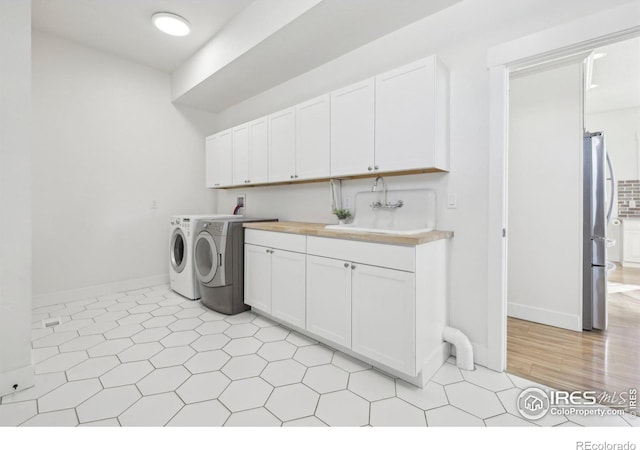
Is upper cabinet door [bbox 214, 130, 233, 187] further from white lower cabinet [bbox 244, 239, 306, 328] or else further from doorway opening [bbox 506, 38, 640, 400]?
doorway opening [bbox 506, 38, 640, 400]

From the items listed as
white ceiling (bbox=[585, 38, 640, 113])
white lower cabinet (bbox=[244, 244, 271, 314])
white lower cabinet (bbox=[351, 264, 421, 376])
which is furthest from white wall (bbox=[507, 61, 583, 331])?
white lower cabinet (bbox=[244, 244, 271, 314])

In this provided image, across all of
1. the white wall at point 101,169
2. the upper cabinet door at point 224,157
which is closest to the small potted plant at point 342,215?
the upper cabinet door at point 224,157

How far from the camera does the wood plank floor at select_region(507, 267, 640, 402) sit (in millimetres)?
1775

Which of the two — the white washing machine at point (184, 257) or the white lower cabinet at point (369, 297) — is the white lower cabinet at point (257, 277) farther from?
the white washing machine at point (184, 257)

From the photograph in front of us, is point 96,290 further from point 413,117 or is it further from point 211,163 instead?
point 413,117

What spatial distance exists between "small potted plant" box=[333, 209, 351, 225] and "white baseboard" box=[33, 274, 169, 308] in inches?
106

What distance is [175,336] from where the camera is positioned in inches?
93.1

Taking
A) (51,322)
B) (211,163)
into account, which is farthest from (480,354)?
(211,163)

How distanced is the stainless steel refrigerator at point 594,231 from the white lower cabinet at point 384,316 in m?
1.91

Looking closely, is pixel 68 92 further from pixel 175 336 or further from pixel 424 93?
pixel 424 93

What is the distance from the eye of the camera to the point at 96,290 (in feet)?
11.2

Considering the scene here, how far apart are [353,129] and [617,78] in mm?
4045

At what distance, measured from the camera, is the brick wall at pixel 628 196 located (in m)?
5.01

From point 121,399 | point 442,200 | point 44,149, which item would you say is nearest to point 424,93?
point 442,200
